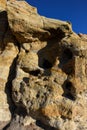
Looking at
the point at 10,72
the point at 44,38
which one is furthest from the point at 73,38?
the point at 10,72

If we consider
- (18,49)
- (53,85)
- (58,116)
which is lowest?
(58,116)

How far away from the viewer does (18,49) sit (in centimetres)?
2369

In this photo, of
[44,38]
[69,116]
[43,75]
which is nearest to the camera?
[69,116]

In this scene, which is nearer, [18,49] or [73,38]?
[73,38]

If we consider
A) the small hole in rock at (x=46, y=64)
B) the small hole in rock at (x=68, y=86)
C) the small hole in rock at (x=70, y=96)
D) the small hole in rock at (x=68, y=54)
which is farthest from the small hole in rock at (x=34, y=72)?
the small hole in rock at (x=70, y=96)

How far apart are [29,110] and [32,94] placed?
1209 millimetres

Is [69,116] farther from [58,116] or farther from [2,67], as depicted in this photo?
[2,67]

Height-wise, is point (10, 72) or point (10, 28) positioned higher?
point (10, 28)

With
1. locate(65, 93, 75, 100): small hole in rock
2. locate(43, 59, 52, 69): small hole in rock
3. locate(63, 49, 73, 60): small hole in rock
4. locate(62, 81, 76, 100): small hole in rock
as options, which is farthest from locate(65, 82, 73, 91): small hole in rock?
locate(43, 59, 52, 69): small hole in rock

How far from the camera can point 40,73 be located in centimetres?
2206

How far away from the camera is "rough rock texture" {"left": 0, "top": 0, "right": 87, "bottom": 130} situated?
20.1 metres

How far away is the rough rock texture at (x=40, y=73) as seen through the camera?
20078 mm

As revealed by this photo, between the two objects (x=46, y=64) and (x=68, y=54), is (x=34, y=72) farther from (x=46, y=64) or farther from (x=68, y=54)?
(x=68, y=54)

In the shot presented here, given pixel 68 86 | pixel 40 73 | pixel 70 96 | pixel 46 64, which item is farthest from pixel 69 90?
pixel 46 64
